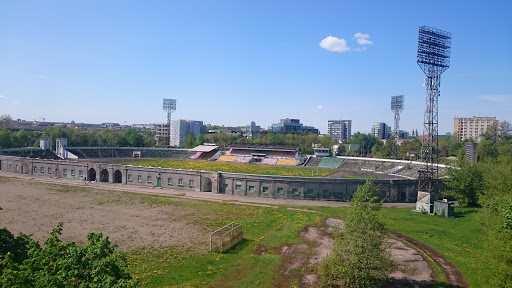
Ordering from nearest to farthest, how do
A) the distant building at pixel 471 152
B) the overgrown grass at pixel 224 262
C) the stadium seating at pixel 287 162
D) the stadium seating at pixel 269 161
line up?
1. the overgrown grass at pixel 224 262
2. the distant building at pixel 471 152
3. the stadium seating at pixel 287 162
4. the stadium seating at pixel 269 161

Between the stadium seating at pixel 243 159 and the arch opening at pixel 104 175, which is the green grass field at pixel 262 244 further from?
the stadium seating at pixel 243 159

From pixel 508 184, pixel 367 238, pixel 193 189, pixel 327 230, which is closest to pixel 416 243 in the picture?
pixel 327 230

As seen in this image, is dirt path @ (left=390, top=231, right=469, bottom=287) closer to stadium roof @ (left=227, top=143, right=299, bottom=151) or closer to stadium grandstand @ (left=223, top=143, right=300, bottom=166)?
stadium grandstand @ (left=223, top=143, right=300, bottom=166)

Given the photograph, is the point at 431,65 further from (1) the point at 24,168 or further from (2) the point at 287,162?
(1) the point at 24,168

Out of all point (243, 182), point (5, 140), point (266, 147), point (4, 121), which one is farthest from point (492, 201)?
point (4, 121)

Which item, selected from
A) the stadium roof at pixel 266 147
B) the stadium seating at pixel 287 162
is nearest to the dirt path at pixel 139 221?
the stadium seating at pixel 287 162

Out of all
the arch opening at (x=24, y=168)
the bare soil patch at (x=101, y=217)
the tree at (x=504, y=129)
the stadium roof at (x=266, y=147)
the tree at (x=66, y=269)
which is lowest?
the bare soil patch at (x=101, y=217)
